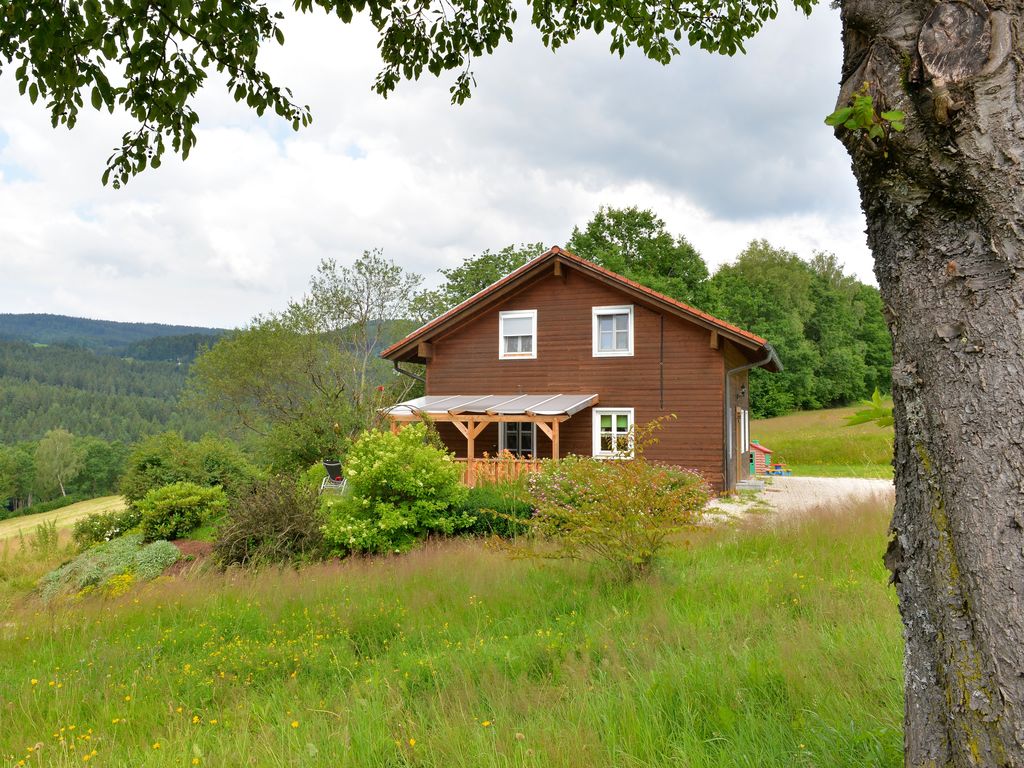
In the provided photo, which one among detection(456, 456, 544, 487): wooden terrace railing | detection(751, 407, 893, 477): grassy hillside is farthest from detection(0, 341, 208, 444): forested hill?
detection(456, 456, 544, 487): wooden terrace railing

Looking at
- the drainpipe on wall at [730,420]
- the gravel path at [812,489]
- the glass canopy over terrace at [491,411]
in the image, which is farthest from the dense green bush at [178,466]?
the gravel path at [812,489]

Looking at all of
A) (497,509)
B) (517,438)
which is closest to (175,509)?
(497,509)

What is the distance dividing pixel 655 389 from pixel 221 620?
13608mm

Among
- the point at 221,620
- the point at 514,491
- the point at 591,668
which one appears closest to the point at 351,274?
A: the point at 514,491

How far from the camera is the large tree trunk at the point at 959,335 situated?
1.60 m

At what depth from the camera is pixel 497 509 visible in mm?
11570

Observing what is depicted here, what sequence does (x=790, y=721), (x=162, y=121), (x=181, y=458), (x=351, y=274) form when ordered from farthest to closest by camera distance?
1. (x=351, y=274)
2. (x=181, y=458)
3. (x=162, y=121)
4. (x=790, y=721)

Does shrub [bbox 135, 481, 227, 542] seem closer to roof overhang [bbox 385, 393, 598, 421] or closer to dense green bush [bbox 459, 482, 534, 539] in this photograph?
roof overhang [bbox 385, 393, 598, 421]

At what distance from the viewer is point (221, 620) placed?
5965mm

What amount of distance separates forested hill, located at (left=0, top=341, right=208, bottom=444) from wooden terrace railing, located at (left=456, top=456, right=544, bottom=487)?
175 ft

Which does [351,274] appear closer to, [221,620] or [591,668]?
[221,620]

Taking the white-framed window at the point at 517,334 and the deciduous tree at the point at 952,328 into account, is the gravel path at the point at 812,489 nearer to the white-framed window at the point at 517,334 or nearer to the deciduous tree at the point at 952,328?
the white-framed window at the point at 517,334

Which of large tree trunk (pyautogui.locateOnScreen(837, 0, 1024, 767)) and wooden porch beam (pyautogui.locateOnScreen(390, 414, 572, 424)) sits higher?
large tree trunk (pyautogui.locateOnScreen(837, 0, 1024, 767))

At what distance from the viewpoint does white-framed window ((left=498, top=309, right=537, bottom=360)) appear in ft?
62.7
